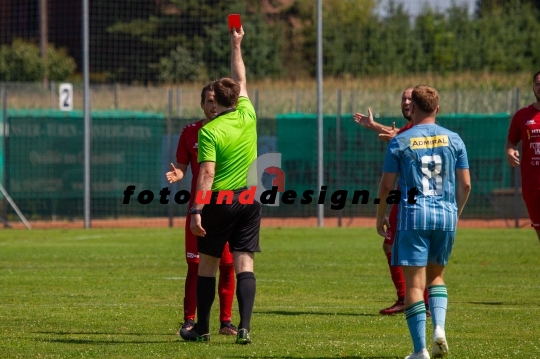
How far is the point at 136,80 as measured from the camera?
Result: 27.8 m

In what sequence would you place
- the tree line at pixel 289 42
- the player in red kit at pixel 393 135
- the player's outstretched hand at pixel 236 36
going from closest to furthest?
1. the player's outstretched hand at pixel 236 36
2. the player in red kit at pixel 393 135
3. the tree line at pixel 289 42

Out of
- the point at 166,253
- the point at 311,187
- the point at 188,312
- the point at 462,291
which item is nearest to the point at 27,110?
the point at 311,187

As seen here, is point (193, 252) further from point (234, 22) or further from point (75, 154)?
point (75, 154)

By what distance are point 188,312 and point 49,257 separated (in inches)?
309

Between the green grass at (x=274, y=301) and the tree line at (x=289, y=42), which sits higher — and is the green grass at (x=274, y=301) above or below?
below

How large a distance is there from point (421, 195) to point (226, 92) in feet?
5.89

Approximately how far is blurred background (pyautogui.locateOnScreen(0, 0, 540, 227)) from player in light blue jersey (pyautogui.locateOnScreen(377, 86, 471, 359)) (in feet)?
54.3

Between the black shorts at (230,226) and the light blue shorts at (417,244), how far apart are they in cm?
136

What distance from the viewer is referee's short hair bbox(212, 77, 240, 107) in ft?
26.2

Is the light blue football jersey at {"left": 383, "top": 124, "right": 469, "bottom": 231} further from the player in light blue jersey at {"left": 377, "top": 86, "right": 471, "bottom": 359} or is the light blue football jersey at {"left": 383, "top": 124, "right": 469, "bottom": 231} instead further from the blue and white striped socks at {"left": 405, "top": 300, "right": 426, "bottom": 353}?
the blue and white striped socks at {"left": 405, "top": 300, "right": 426, "bottom": 353}

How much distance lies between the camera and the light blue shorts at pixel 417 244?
23.5ft

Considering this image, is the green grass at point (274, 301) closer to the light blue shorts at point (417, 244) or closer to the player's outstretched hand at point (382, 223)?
the light blue shorts at point (417, 244)

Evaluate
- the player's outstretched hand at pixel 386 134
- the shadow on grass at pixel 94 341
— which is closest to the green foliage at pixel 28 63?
the player's outstretched hand at pixel 386 134

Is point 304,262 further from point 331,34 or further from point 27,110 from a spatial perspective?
point 331,34
